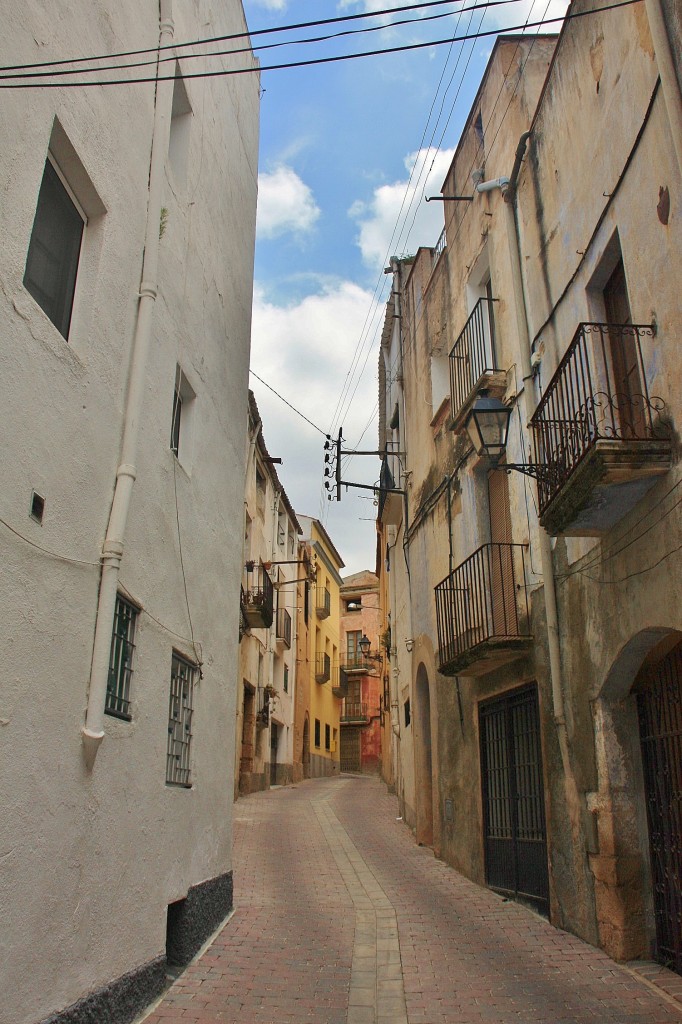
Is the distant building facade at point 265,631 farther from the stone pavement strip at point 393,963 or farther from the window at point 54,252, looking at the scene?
the window at point 54,252

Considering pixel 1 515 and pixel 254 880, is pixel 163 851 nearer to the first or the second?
pixel 1 515

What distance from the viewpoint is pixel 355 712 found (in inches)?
1832

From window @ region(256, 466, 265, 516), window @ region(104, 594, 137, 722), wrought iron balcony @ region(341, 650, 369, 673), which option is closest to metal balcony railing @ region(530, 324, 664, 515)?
window @ region(104, 594, 137, 722)

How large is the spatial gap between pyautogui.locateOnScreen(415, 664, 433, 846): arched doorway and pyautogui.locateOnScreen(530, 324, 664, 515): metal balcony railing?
7586 mm

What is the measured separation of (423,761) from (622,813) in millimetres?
7364

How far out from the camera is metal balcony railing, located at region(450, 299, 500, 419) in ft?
34.5

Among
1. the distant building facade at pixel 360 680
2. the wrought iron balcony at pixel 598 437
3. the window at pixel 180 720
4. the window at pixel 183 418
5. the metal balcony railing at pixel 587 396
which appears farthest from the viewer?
the distant building facade at pixel 360 680

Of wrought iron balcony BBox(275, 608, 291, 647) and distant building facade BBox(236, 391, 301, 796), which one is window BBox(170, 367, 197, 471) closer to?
distant building facade BBox(236, 391, 301, 796)

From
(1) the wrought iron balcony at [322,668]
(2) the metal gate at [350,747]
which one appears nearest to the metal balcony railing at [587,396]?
(1) the wrought iron balcony at [322,668]

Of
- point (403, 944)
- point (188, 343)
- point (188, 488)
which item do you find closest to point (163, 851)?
point (403, 944)

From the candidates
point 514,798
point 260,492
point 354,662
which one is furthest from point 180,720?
point 354,662

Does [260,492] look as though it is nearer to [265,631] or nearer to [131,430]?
[265,631]

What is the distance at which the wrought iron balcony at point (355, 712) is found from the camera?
151 ft

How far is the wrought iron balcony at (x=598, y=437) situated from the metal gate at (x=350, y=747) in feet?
136
